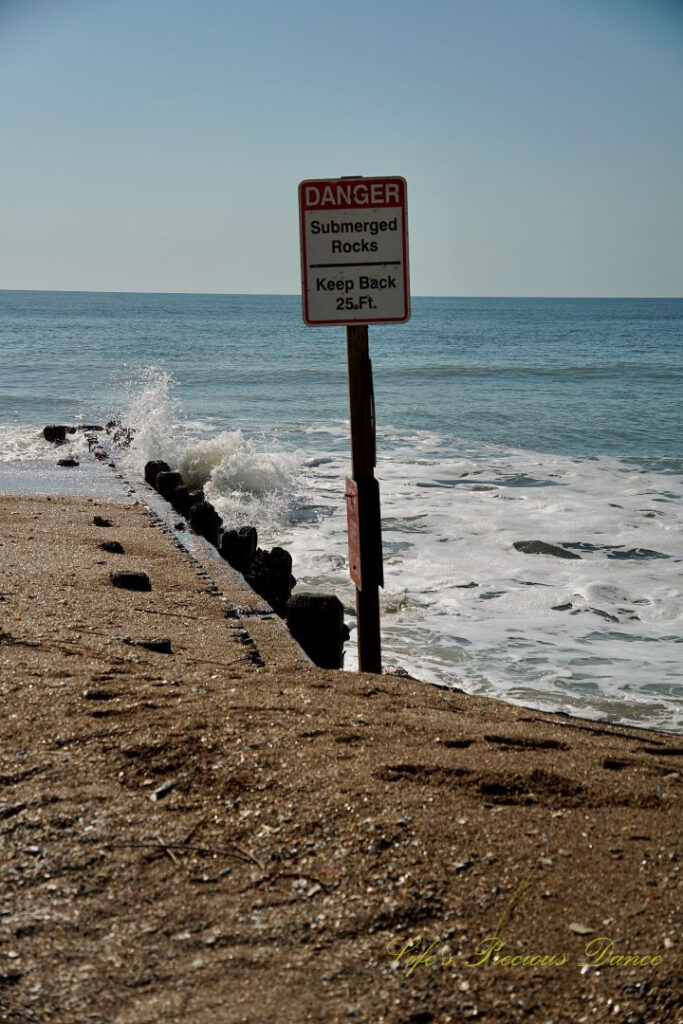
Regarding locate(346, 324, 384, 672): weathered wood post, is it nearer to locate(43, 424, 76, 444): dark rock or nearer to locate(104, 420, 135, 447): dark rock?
locate(104, 420, 135, 447): dark rock

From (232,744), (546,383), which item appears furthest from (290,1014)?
(546,383)

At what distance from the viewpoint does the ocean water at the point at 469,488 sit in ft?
25.5

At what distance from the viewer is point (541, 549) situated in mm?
11141

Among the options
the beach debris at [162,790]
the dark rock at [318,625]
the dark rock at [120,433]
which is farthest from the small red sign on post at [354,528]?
the dark rock at [120,433]

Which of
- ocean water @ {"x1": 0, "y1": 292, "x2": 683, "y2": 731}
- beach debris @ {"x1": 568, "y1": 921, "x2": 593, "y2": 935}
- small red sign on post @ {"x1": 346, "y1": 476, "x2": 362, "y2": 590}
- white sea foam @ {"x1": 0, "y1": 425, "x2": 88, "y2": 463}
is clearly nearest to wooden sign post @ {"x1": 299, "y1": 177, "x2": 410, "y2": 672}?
small red sign on post @ {"x1": 346, "y1": 476, "x2": 362, "y2": 590}

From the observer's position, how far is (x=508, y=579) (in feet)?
32.3

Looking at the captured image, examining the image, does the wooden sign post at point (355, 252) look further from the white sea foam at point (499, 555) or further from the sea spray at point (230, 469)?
the sea spray at point (230, 469)

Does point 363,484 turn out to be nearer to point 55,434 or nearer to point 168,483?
point 168,483

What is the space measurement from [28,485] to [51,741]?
9.03 m

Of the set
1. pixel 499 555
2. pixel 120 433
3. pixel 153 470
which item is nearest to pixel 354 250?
pixel 499 555

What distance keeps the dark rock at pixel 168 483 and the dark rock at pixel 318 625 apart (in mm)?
5962

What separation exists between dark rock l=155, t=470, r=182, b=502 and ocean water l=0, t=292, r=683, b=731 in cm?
115

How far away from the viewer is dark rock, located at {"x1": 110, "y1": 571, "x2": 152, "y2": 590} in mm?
6566

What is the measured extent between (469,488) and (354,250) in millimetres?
10822
